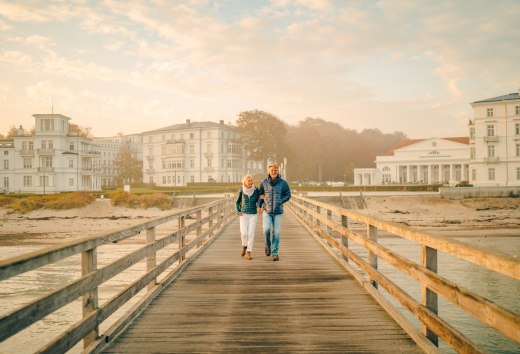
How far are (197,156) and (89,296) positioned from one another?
3210 inches

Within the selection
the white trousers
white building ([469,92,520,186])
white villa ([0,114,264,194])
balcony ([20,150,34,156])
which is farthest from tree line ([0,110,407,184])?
the white trousers

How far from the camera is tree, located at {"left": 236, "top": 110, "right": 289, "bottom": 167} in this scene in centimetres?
8338

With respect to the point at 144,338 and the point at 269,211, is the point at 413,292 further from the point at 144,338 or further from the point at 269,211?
the point at 144,338

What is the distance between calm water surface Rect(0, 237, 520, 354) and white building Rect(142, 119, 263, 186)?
6460 centimetres

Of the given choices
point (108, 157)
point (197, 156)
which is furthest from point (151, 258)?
point (108, 157)

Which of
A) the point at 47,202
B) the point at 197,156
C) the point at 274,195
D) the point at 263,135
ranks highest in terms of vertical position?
the point at 263,135

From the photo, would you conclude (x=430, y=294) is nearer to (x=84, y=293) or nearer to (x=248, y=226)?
(x=84, y=293)

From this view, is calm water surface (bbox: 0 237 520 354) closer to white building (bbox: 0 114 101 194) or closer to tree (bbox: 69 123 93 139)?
white building (bbox: 0 114 101 194)

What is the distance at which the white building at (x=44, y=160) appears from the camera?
65.4 metres

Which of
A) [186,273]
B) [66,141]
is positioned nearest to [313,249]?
[186,273]

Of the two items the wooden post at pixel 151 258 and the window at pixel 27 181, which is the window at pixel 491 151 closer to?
the wooden post at pixel 151 258

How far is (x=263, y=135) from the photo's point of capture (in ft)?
274

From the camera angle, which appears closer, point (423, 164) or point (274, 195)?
point (274, 195)

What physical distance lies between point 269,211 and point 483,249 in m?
6.41
